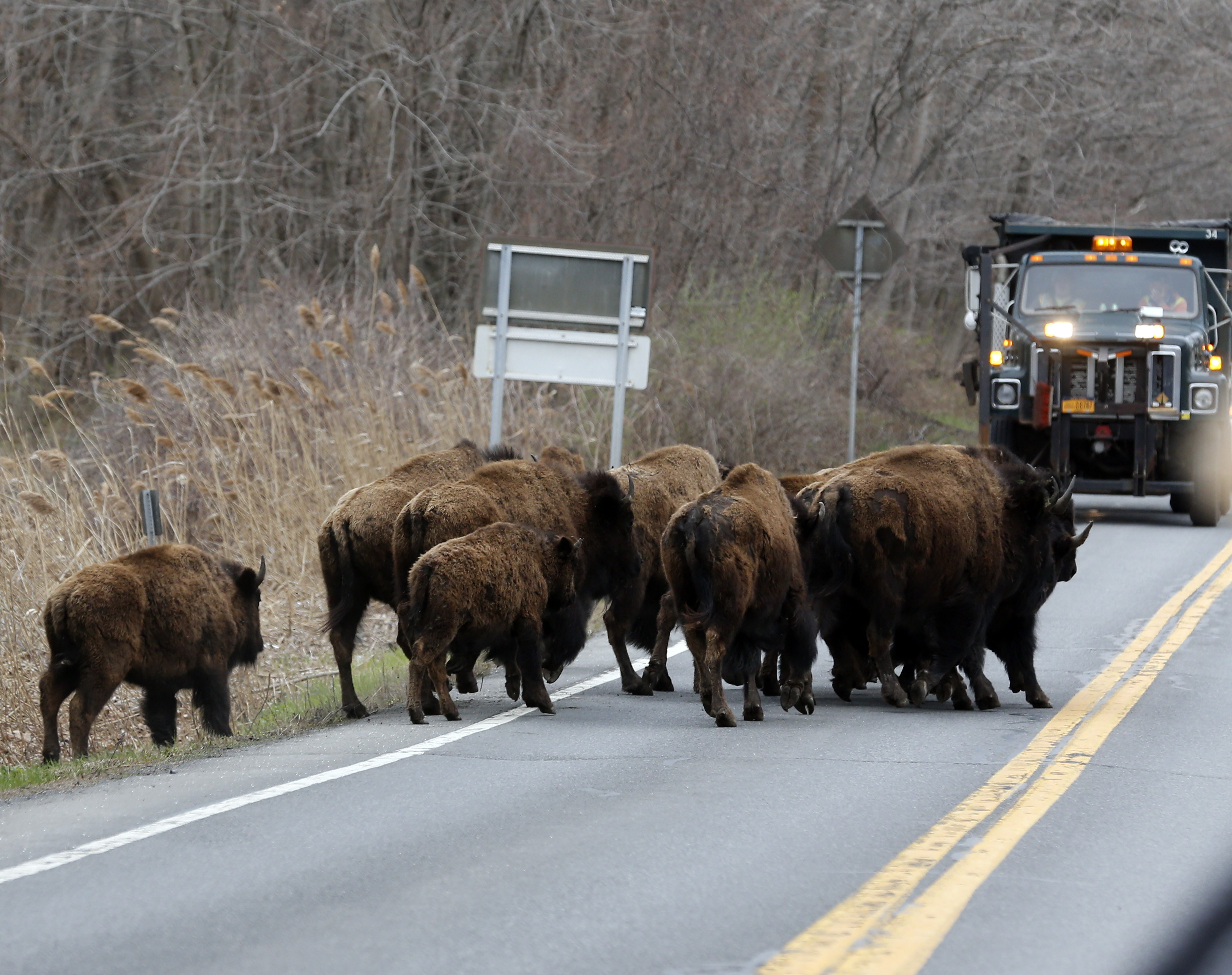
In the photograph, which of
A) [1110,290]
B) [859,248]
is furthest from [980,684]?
[859,248]

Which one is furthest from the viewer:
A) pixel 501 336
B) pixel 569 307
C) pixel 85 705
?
pixel 569 307

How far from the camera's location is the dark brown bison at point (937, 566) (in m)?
9.59

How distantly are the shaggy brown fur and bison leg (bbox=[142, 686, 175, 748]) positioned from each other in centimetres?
267

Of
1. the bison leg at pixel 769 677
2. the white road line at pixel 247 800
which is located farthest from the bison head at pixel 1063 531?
the white road line at pixel 247 800

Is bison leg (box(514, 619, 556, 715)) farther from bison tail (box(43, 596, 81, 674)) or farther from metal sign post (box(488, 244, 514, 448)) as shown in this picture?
metal sign post (box(488, 244, 514, 448))

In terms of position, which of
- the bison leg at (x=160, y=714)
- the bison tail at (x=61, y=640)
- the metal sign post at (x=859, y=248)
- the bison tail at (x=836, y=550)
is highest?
the metal sign post at (x=859, y=248)

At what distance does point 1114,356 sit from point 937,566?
32.6 feet

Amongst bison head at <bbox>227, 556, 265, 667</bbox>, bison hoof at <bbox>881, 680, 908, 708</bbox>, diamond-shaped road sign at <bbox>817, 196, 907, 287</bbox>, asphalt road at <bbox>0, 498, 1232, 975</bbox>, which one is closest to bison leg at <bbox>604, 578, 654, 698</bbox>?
asphalt road at <bbox>0, 498, 1232, 975</bbox>

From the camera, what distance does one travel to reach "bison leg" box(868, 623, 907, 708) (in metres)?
9.70

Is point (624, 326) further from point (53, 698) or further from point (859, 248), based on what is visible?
point (53, 698)

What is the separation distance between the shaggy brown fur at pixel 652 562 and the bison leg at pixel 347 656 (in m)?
1.62

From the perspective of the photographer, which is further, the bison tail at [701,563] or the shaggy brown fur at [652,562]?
the shaggy brown fur at [652,562]

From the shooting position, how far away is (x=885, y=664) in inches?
386

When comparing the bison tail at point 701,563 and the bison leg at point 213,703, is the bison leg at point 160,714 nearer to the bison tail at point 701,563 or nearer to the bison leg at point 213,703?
the bison leg at point 213,703
